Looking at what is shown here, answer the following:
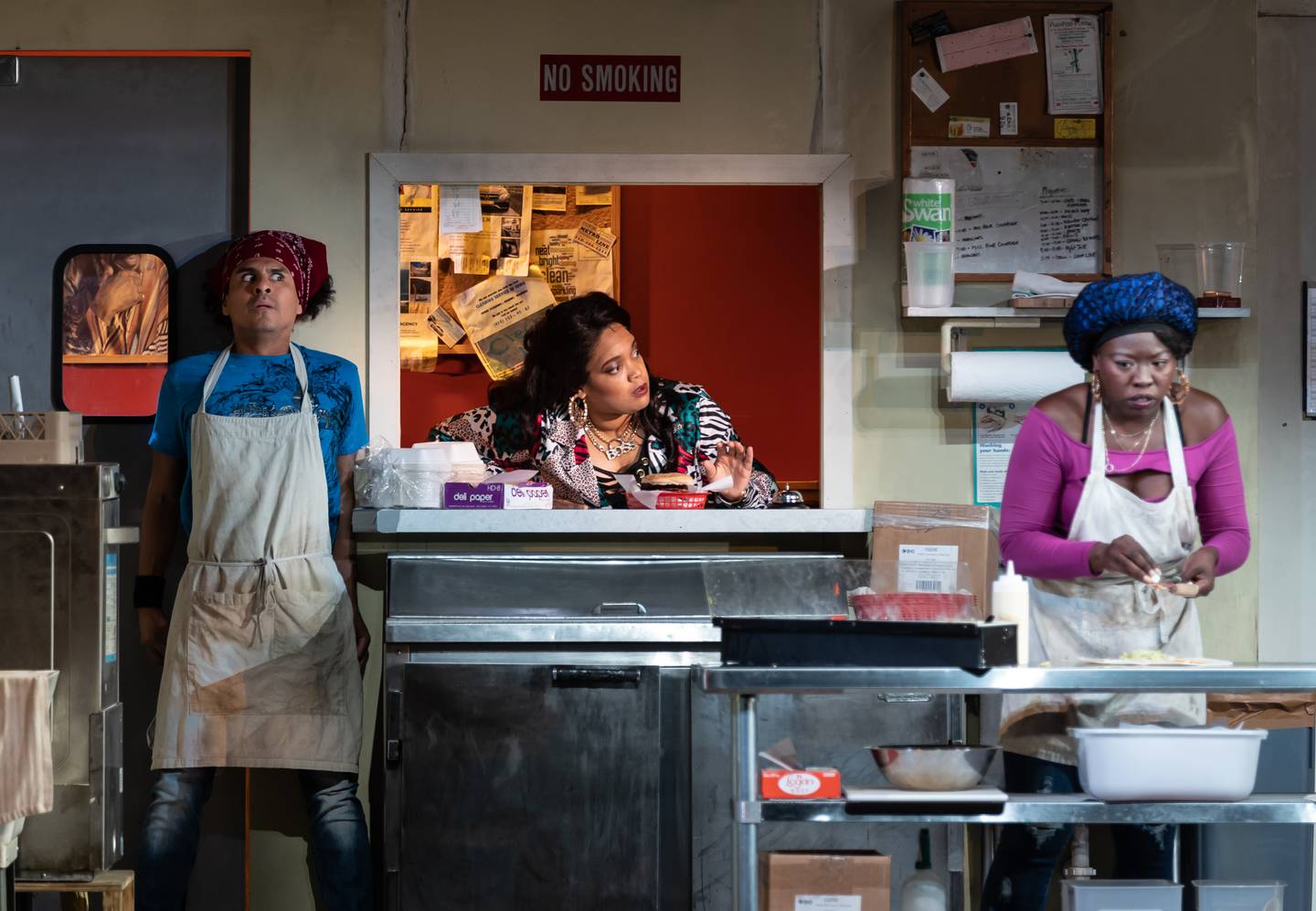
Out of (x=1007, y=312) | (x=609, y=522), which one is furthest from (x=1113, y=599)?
(x=609, y=522)

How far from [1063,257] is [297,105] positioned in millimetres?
2178

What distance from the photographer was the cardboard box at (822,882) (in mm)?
2473

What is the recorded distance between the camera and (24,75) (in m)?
4.00

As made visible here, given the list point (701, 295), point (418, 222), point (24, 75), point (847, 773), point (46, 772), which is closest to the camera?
point (46, 772)

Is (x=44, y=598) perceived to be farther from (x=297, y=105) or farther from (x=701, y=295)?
(x=701, y=295)

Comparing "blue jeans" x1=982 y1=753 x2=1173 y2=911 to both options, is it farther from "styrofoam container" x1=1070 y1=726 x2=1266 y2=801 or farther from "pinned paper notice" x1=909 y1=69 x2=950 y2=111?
"pinned paper notice" x1=909 y1=69 x2=950 y2=111

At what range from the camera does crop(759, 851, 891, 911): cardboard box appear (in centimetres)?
247

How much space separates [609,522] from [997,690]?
1643 mm

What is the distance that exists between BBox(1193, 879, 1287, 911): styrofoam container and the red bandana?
258 cm

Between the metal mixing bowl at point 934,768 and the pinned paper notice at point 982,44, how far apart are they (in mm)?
2311

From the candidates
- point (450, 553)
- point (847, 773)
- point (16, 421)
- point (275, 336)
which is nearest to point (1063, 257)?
point (847, 773)

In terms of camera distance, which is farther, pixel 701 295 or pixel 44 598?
pixel 701 295

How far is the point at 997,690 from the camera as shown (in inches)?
91.5

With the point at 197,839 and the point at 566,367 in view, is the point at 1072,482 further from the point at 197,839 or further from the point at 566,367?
the point at 197,839
